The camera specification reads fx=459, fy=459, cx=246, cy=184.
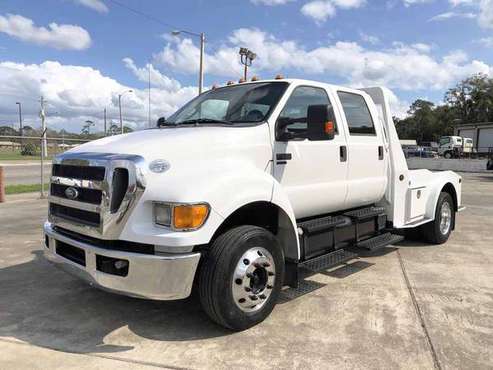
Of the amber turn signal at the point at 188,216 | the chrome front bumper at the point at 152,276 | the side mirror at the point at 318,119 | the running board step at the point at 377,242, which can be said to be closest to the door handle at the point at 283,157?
the side mirror at the point at 318,119

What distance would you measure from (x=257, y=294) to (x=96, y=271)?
4.18ft

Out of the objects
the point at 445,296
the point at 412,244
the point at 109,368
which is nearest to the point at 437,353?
the point at 445,296

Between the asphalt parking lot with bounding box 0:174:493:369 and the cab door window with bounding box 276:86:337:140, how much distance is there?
1.58 metres

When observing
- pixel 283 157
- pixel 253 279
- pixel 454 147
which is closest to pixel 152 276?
pixel 253 279

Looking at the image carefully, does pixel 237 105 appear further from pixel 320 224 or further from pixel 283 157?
pixel 320 224

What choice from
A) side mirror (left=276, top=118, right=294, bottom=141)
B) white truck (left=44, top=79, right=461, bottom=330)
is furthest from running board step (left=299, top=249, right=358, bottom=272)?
side mirror (left=276, top=118, right=294, bottom=141)

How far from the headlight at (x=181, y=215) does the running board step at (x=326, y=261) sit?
1.44 m

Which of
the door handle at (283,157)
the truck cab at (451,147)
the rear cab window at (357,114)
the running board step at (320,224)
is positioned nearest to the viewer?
the door handle at (283,157)

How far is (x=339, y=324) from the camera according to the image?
3855 mm

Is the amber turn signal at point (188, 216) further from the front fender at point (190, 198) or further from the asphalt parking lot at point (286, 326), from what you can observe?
the asphalt parking lot at point (286, 326)

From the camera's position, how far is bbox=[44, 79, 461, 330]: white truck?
3.29 meters

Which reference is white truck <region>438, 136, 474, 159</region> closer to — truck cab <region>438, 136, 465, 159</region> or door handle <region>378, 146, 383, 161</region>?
truck cab <region>438, 136, 465, 159</region>

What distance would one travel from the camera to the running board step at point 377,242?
526 cm

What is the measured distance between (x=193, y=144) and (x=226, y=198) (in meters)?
0.55
